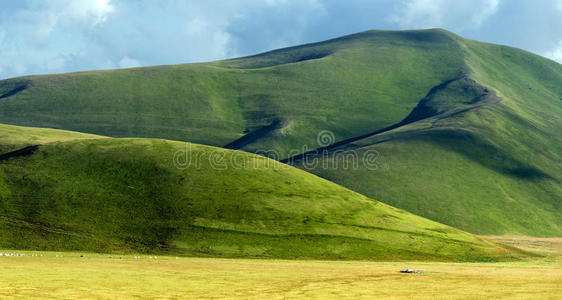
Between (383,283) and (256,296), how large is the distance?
13579 mm

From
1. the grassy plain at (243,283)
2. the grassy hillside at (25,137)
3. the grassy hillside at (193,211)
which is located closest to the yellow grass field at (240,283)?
the grassy plain at (243,283)

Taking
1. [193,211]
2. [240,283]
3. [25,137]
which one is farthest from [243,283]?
[25,137]

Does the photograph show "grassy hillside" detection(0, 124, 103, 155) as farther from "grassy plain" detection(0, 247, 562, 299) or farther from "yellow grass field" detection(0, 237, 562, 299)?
"grassy plain" detection(0, 247, 562, 299)

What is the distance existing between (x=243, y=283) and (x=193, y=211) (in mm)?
48653

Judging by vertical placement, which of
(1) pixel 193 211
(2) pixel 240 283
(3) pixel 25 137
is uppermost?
(3) pixel 25 137

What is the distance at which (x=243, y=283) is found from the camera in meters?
44.7

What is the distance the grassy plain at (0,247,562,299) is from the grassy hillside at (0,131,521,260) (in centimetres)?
2430

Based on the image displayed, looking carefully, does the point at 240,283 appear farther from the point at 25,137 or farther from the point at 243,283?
the point at 25,137

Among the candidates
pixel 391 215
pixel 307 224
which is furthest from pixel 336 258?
pixel 391 215

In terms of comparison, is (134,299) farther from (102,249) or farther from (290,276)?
(102,249)

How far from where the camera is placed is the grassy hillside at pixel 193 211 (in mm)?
83375

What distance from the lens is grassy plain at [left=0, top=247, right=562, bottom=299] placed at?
3797cm

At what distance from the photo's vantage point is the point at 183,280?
46781 millimetres

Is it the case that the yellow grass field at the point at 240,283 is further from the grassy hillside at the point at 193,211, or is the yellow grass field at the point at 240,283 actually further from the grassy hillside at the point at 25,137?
the grassy hillside at the point at 25,137
